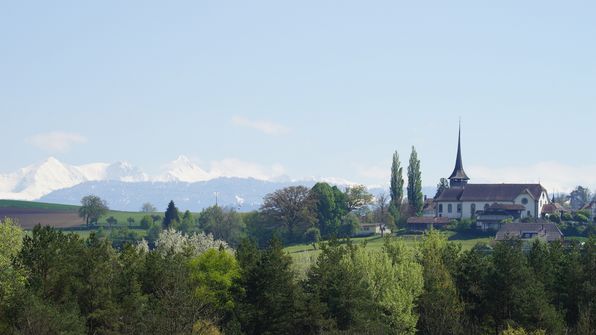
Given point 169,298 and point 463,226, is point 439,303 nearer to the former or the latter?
point 169,298

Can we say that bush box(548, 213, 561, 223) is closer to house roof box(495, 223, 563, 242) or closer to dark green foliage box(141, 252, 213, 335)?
house roof box(495, 223, 563, 242)

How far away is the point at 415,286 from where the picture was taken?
8388cm

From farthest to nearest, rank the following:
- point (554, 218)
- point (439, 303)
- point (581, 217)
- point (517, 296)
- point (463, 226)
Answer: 1. point (554, 218)
2. point (581, 217)
3. point (463, 226)
4. point (439, 303)
5. point (517, 296)

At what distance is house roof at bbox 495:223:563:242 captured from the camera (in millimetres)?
175512

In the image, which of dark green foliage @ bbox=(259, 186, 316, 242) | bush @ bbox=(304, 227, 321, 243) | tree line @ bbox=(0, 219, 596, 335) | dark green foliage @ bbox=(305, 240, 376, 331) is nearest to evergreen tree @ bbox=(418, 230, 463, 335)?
tree line @ bbox=(0, 219, 596, 335)

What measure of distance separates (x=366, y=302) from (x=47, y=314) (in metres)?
25.6

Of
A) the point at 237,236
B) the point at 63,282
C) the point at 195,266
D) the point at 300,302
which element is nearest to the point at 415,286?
the point at 300,302

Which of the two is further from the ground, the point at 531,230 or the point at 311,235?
the point at 531,230

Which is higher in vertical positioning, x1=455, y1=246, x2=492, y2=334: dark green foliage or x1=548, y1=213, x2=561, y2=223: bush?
x1=548, y1=213, x2=561, y2=223: bush

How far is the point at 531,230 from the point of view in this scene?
180000 mm

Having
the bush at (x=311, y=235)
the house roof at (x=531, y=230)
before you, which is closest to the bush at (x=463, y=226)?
the house roof at (x=531, y=230)

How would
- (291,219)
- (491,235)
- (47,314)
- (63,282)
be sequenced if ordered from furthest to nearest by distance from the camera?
1. (291,219)
2. (491,235)
3. (63,282)
4. (47,314)

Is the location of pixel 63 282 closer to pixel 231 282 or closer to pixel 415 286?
pixel 231 282

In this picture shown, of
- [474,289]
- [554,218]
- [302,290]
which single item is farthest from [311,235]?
[302,290]
